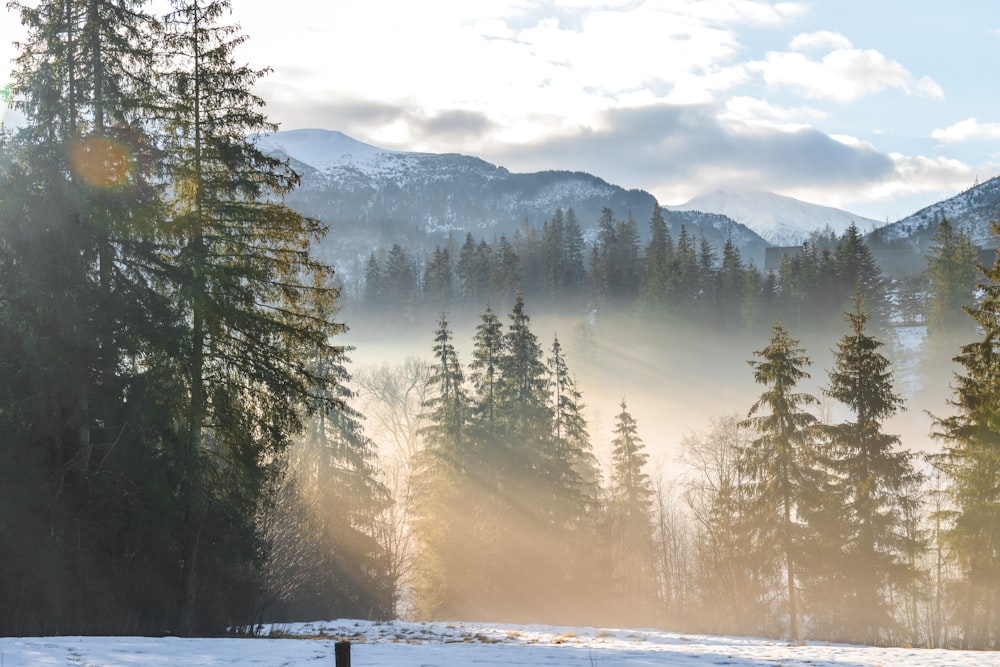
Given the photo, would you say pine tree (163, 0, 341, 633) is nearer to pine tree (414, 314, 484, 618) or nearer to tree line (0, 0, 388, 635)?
tree line (0, 0, 388, 635)

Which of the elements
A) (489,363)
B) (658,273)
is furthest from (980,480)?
(658,273)

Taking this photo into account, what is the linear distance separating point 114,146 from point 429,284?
10891 cm

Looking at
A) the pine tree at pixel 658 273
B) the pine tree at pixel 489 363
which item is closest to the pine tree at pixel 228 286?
the pine tree at pixel 489 363

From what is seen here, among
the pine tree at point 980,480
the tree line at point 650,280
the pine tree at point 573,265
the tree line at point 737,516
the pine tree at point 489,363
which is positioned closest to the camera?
the pine tree at point 980,480

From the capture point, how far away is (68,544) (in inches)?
577

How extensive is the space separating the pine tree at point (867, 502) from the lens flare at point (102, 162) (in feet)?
74.9

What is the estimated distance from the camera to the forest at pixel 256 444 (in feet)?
49.2

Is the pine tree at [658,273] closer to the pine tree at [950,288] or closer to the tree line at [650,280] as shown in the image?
the tree line at [650,280]

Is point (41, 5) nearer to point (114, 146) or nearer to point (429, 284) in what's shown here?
point (114, 146)

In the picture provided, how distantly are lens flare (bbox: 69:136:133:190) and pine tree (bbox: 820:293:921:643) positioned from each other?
2282cm

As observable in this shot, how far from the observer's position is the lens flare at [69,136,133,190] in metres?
15.6

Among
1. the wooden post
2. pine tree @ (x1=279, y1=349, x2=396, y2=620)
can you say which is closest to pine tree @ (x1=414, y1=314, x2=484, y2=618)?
pine tree @ (x1=279, y1=349, x2=396, y2=620)

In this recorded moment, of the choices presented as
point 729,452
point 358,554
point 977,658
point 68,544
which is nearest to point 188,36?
point 68,544

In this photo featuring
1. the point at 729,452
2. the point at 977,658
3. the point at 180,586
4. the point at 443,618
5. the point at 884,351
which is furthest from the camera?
the point at 884,351
